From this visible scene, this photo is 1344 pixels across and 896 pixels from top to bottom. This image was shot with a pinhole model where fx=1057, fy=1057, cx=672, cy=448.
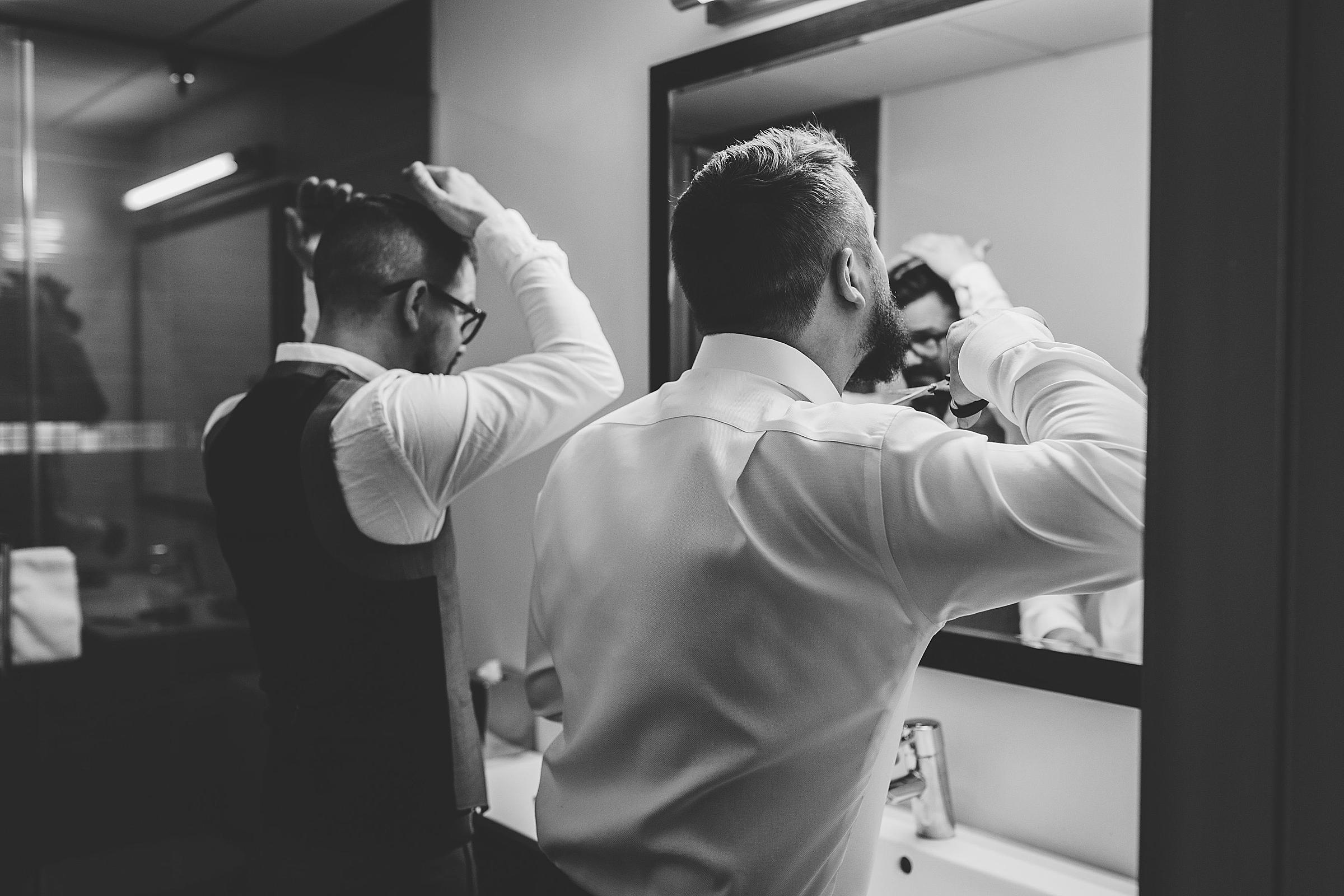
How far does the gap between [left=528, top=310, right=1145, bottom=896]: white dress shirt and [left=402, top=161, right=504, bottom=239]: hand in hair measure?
0.68 meters

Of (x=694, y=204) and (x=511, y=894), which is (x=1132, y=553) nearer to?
(x=694, y=204)

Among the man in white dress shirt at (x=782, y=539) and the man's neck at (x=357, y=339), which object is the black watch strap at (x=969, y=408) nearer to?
the man in white dress shirt at (x=782, y=539)

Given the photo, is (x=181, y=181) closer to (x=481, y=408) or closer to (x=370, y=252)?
(x=370, y=252)

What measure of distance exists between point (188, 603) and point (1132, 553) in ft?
6.76

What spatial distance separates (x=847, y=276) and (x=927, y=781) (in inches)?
31.2

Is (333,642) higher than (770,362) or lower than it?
lower

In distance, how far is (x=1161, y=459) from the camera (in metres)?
0.32

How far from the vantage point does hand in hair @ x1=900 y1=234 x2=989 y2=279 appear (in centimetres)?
140

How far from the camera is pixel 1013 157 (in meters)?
1.35

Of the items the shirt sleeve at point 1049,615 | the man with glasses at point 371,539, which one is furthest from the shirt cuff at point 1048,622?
the man with glasses at point 371,539

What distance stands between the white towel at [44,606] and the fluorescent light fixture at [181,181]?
2.38 feet

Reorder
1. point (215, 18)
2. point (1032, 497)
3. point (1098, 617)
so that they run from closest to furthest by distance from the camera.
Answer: point (1032, 497)
point (1098, 617)
point (215, 18)

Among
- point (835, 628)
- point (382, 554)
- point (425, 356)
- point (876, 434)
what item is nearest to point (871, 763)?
point (835, 628)

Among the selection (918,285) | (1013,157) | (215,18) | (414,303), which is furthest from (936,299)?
(215,18)
